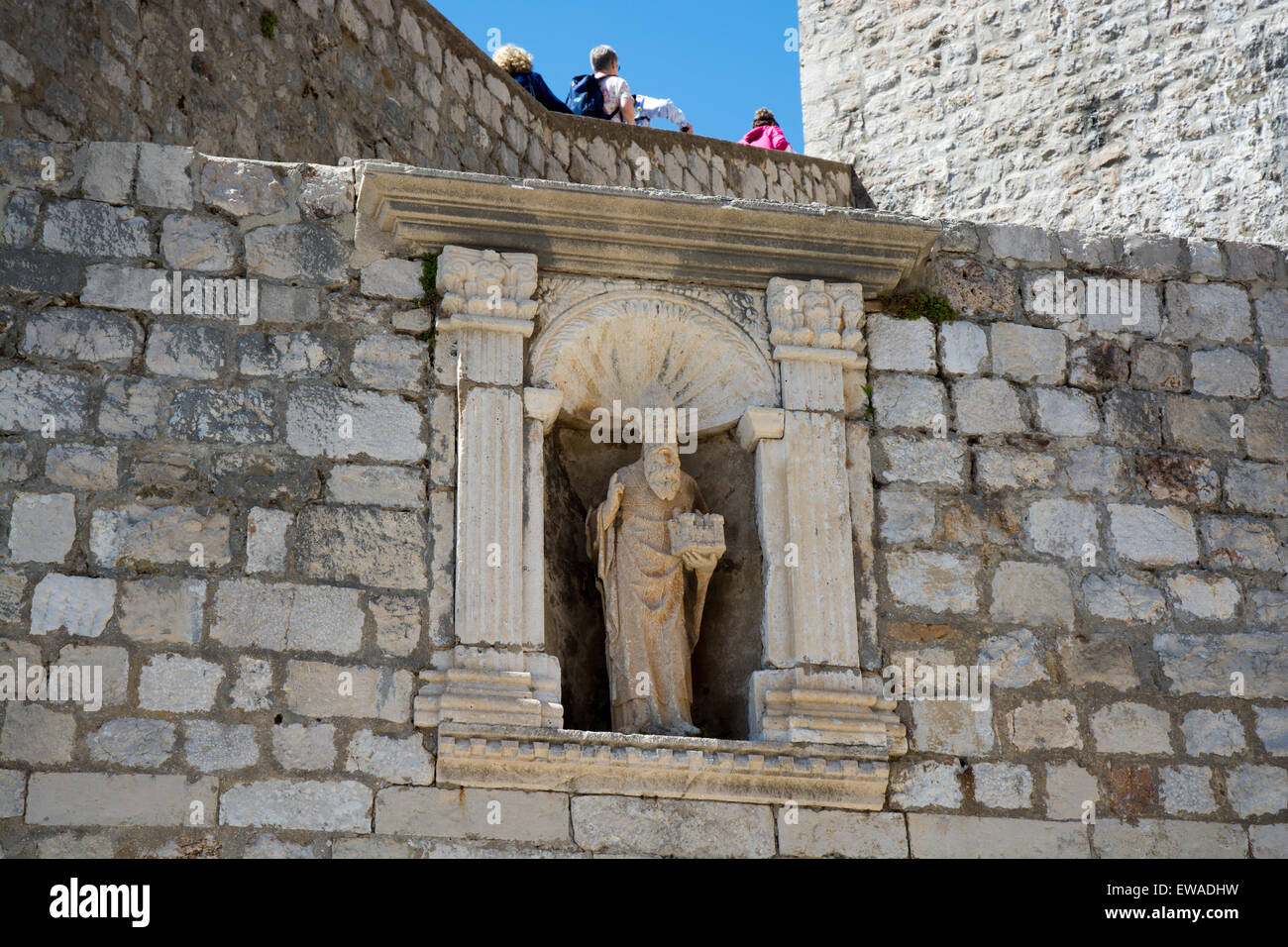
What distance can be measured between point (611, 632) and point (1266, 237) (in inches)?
177

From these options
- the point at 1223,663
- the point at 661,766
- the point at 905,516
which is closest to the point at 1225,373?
the point at 1223,663

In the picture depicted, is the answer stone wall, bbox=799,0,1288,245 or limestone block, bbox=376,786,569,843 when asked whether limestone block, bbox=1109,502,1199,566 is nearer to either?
limestone block, bbox=376,786,569,843

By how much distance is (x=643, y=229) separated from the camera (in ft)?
20.4

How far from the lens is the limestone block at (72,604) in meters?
5.37

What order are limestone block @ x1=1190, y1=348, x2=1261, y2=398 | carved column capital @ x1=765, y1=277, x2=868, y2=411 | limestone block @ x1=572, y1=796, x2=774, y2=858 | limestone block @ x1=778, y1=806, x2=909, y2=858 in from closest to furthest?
limestone block @ x1=572, y1=796, x2=774, y2=858 < limestone block @ x1=778, y1=806, x2=909, y2=858 < carved column capital @ x1=765, y1=277, x2=868, y2=411 < limestone block @ x1=1190, y1=348, x2=1261, y2=398

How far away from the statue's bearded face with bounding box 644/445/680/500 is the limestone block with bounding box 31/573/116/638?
1.69 metres

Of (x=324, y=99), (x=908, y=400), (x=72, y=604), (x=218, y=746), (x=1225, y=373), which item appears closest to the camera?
(x=218, y=746)

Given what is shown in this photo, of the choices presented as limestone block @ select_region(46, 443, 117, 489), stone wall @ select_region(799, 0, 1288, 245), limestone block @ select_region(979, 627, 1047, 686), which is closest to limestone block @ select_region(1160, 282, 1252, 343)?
limestone block @ select_region(979, 627, 1047, 686)

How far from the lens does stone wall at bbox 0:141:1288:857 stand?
5.33 m

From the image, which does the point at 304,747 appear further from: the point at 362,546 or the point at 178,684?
the point at 362,546

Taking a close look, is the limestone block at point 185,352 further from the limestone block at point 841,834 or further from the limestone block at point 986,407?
the limestone block at point 986,407

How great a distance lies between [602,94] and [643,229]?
A: 12.9 ft

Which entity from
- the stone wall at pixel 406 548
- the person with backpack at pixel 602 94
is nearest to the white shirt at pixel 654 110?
the person with backpack at pixel 602 94

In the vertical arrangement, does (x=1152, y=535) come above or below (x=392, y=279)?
below
